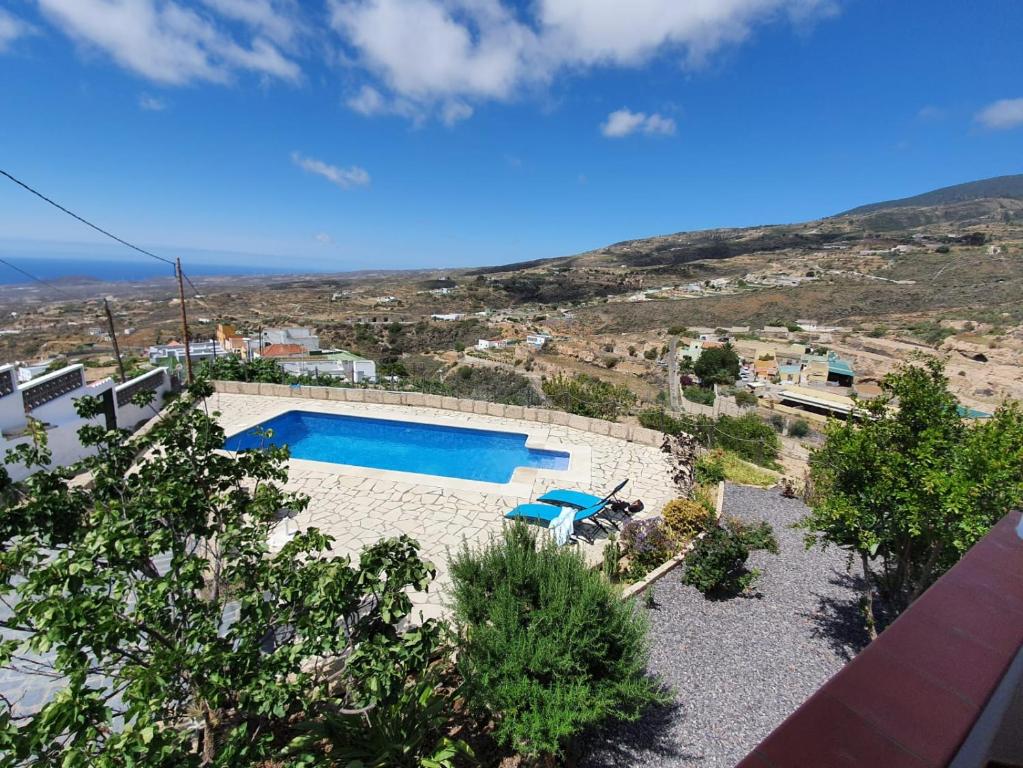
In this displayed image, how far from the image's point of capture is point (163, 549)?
102 inches

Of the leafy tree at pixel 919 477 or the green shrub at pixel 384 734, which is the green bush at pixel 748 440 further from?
the green shrub at pixel 384 734

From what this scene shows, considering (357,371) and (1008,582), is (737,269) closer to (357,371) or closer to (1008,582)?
(357,371)

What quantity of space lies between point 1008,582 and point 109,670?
448 centimetres

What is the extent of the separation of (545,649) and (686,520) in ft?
15.2

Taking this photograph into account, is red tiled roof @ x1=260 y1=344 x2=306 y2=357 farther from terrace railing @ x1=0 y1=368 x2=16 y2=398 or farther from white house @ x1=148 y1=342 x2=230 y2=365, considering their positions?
terrace railing @ x1=0 y1=368 x2=16 y2=398

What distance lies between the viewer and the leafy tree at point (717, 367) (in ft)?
105

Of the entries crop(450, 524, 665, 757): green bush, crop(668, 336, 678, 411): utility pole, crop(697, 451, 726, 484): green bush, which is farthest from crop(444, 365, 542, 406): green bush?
crop(450, 524, 665, 757): green bush

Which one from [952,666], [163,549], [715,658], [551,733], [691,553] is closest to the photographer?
[952,666]

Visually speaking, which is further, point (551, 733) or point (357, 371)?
point (357, 371)

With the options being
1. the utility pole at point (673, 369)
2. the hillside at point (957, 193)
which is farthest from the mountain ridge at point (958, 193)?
the utility pole at point (673, 369)

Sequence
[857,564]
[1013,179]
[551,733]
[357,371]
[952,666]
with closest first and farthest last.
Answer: [952,666] < [551,733] < [857,564] < [357,371] < [1013,179]

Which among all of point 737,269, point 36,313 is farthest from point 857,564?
point 36,313

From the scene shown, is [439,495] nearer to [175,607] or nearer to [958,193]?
[175,607]

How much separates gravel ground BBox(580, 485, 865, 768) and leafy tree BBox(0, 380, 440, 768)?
280cm
